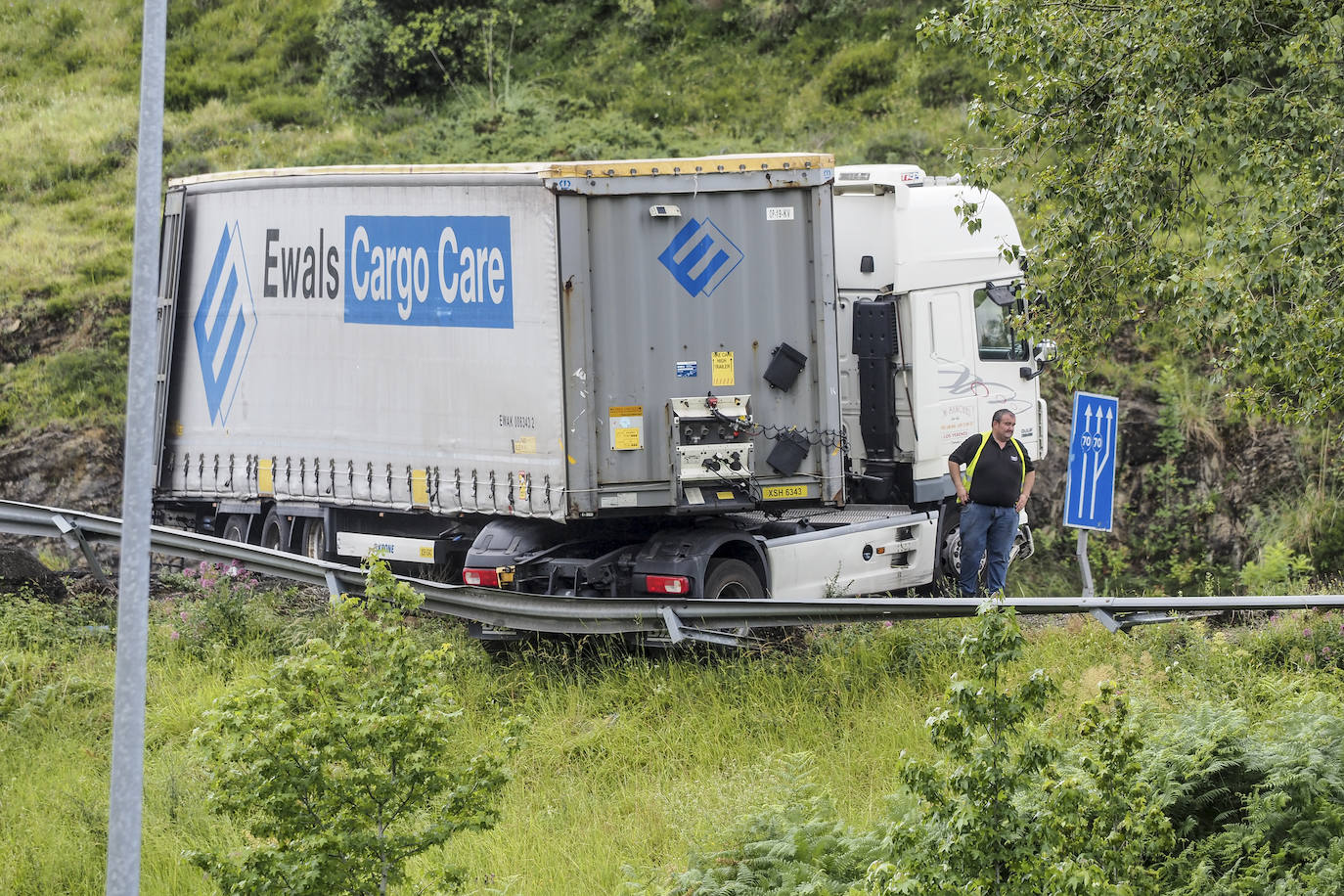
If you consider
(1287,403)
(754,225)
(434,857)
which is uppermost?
(754,225)

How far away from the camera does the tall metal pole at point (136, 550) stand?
394 centimetres

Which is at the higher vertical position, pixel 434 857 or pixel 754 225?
pixel 754 225

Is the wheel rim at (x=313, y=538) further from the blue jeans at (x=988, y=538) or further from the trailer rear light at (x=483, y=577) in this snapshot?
the blue jeans at (x=988, y=538)

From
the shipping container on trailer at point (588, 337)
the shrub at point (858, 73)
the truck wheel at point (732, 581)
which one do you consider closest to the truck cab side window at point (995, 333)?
the shipping container on trailer at point (588, 337)

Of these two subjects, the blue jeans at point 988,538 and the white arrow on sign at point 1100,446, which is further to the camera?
the blue jeans at point 988,538

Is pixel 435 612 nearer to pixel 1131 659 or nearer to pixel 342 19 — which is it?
pixel 1131 659

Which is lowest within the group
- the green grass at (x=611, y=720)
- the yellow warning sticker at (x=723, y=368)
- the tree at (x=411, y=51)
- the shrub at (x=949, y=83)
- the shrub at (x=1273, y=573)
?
the green grass at (x=611, y=720)

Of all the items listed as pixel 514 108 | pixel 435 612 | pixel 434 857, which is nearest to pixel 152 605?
pixel 435 612

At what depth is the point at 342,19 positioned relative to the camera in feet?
90.1

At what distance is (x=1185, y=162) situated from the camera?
9.05 m

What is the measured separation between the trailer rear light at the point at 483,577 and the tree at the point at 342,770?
16.1ft

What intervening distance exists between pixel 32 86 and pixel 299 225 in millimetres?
19664

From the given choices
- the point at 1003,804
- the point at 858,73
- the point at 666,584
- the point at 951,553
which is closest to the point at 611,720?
the point at 666,584

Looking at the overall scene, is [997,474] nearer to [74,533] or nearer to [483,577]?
[483,577]
